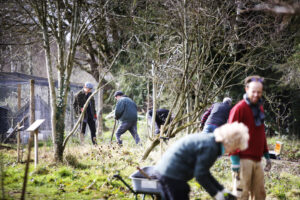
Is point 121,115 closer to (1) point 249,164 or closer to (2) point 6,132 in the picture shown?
(2) point 6,132

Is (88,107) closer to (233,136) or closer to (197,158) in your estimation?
(197,158)

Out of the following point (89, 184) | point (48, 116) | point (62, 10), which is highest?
point (62, 10)

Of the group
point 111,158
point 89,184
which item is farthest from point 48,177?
point 111,158

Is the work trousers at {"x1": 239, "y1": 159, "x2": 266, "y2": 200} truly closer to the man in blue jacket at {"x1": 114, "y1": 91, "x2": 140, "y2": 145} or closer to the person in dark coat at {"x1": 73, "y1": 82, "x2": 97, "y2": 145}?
the man in blue jacket at {"x1": 114, "y1": 91, "x2": 140, "y2": 145}

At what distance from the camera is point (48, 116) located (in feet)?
33.5

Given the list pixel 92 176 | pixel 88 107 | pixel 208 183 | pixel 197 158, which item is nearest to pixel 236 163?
pixel 208 183

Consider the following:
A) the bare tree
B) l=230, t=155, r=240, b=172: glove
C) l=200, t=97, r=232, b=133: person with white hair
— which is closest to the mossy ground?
the bare tree

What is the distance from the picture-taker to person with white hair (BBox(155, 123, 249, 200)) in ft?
9.51

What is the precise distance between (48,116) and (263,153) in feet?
26.1

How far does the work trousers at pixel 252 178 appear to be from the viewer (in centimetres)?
365

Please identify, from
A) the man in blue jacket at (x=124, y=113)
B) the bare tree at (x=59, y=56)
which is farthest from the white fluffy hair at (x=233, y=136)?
the man in blue jacket at (x=124, y=113)

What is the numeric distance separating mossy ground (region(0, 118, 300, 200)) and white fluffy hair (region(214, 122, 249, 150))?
232 cm

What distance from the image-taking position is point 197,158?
2914mm

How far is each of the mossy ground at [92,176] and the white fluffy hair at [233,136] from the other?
2.32m
